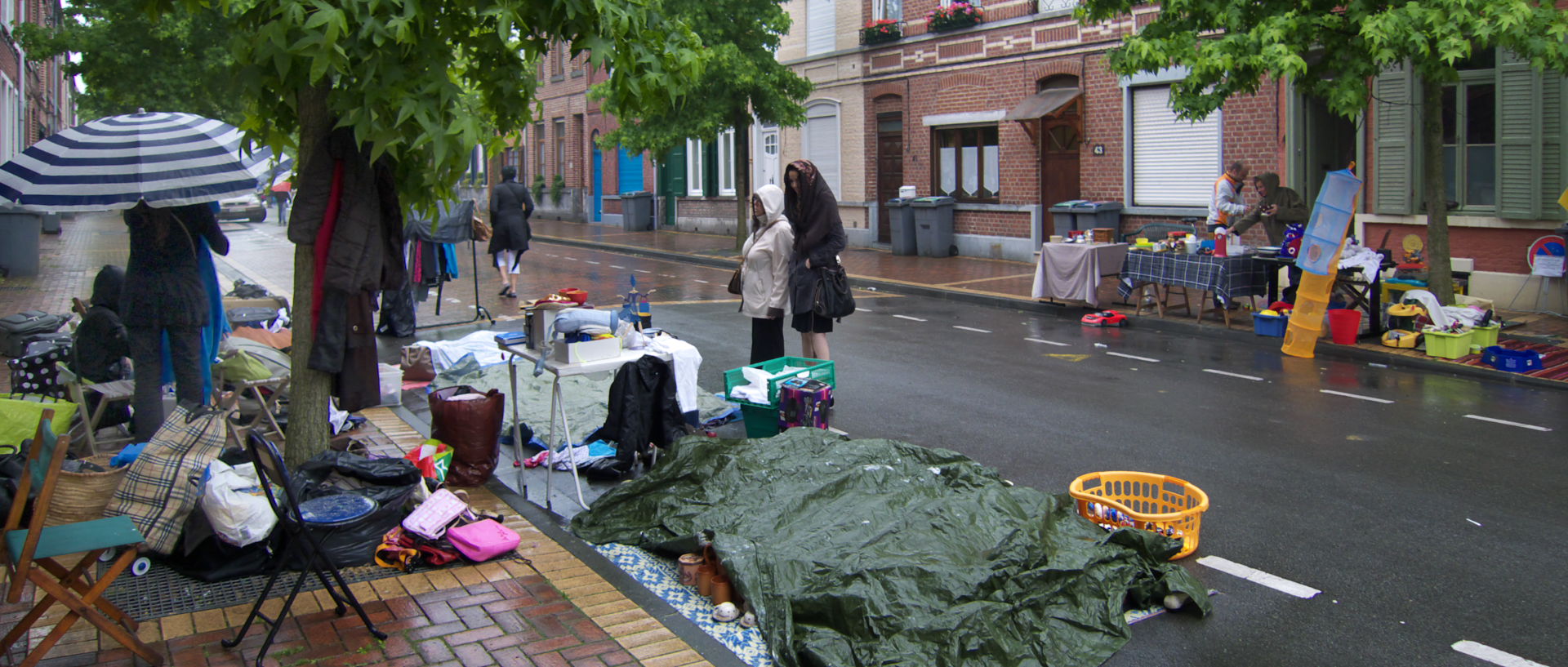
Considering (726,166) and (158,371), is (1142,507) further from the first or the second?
(726,166)

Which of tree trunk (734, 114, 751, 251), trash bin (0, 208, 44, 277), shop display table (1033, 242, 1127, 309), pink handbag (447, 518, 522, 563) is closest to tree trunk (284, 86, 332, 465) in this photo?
pink handbag (447, 518, 522, 563)

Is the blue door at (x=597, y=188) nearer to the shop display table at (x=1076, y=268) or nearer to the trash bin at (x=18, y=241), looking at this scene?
the trash bin at (x=18, y=241)

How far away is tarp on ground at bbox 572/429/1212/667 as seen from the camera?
4.37 meters

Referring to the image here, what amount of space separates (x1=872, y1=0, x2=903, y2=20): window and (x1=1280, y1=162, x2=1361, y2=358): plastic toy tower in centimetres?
1351

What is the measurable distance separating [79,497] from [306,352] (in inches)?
49.1

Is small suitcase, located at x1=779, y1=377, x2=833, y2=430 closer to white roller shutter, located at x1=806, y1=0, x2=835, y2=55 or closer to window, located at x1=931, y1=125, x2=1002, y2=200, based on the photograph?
window, located at x1=931, y1=125, x2=1002, y2=200

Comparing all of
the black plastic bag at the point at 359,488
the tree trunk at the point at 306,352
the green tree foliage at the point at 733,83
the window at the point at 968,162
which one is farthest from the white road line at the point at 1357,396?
the green tree foliage at the point at 733,83

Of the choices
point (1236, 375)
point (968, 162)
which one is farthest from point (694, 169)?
point (1236, 375)

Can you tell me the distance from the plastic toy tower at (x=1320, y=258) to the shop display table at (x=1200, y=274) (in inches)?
50.1

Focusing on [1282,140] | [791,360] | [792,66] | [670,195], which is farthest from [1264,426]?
[670,195]

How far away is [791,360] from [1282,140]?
11.4 m

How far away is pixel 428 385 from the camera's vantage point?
380 inches

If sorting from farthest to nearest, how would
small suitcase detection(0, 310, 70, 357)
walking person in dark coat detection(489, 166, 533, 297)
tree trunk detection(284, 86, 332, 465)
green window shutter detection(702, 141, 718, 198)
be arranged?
green window shutter detection(702, 141, 718, 198)
walking person in dark coat detection(489, 166, 533, 297)
small suitcase detection(0, 310, 70, 357)
tree trunk detection(284, 86, 332, 465)

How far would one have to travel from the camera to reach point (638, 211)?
32.2 metres
